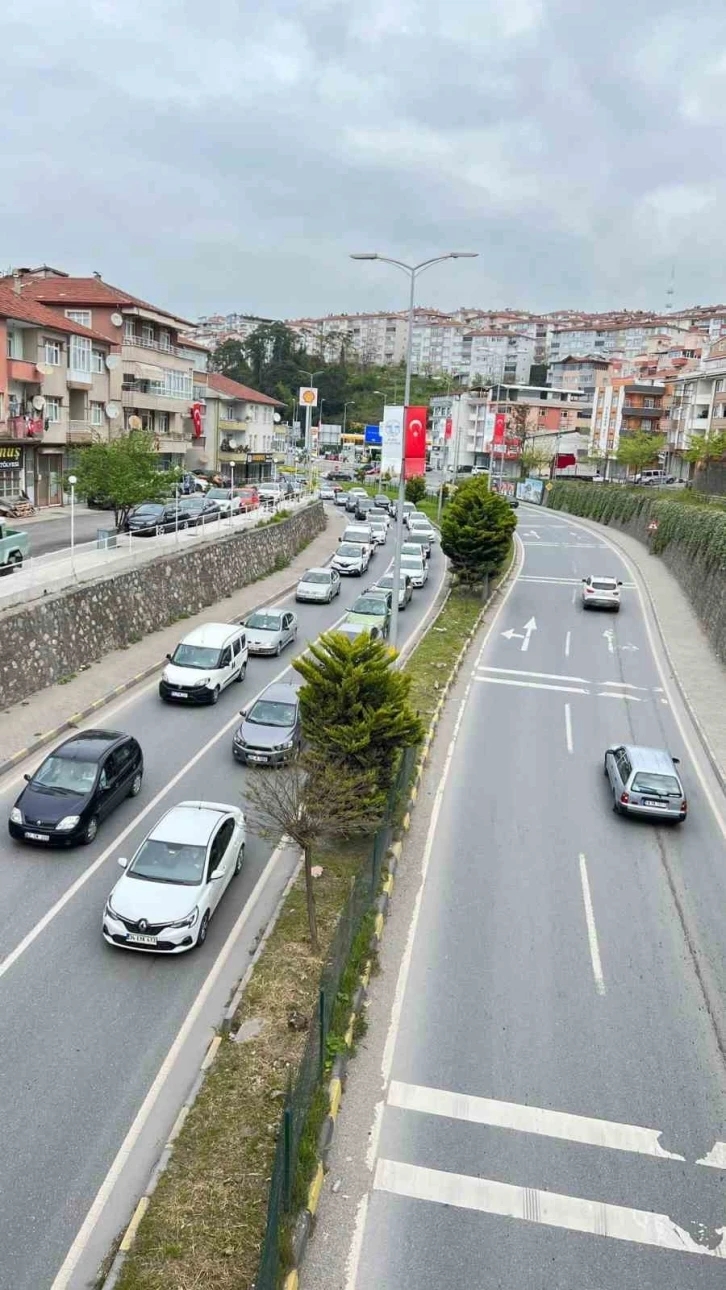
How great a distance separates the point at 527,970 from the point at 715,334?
13525cm

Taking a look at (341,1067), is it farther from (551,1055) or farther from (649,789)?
(649,789)

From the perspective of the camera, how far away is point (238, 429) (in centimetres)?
7731

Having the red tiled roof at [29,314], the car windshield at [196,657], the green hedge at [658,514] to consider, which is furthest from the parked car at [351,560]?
the car windshield at [196,657]

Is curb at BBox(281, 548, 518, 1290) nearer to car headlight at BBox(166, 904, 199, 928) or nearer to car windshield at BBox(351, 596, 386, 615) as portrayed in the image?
car headlight at BBox(166, 904, 199, 928)

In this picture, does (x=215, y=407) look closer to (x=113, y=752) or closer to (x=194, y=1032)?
(x=113, y=752)

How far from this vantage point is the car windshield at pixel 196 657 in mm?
23922

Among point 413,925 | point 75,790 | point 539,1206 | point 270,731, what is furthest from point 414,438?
point 539,1206

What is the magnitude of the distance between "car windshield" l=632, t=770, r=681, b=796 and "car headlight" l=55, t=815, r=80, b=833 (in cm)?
1065

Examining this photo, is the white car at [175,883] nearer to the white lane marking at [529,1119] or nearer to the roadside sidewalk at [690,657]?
the white lane marking at [529,1119]

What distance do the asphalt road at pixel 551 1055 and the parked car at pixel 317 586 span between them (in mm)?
16863

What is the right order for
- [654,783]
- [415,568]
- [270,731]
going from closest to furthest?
[654,783] < [270,731] < [415,568]

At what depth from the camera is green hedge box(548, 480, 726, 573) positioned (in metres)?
38.0

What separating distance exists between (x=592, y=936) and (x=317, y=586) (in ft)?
82.1

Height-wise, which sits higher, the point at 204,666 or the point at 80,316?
the point at 80,316
